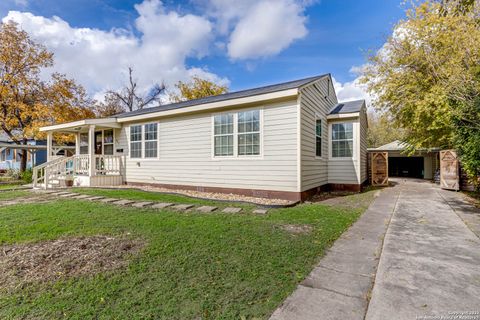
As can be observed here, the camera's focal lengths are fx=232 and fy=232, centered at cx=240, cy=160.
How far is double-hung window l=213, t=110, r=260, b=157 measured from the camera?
24.5ft

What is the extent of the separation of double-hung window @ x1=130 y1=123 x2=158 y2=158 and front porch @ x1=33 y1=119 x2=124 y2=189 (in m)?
0.97

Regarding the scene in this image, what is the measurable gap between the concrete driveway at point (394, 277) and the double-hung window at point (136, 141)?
907 centimetres

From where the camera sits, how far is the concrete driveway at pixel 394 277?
6.38 feet

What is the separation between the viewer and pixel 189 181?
8867 mm

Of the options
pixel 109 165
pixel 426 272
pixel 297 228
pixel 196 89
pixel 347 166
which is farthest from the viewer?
pixel 196 89

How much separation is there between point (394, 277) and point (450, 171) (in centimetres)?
1122

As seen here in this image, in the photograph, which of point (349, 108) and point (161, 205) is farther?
point (349, 108)

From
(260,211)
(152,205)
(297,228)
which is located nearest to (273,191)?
(260,211)

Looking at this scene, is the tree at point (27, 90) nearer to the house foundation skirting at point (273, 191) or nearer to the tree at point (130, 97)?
the house foundation skirting at point (273, 191)

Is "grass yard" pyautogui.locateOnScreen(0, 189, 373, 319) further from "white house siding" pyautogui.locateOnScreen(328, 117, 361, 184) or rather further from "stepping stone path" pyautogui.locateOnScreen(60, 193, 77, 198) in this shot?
"white house siding" pyautogui.locateOnScreen(328, 117, 361, 184)

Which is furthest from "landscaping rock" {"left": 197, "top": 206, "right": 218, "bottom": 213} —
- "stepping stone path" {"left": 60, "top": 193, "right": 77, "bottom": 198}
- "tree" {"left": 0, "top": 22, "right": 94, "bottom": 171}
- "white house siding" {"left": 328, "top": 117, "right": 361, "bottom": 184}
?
"tree" {"left": 0, "top": 22, "right": 94, "bottom": 171}

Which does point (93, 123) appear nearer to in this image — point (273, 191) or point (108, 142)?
point (108, 142)

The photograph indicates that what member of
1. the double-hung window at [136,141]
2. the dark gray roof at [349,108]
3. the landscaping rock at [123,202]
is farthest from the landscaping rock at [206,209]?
the dark gray roof at [349,108]

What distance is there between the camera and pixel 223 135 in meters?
8.04
